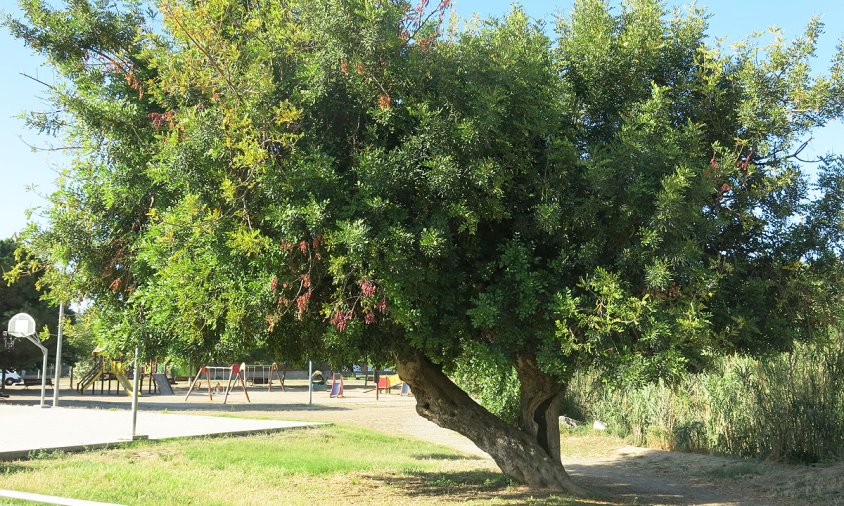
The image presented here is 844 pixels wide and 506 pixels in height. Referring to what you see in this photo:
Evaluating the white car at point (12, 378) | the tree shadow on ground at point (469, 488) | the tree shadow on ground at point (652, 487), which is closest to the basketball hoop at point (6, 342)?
the white car at point (12, 378)

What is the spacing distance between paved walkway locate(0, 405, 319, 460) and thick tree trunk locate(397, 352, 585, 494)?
692cm

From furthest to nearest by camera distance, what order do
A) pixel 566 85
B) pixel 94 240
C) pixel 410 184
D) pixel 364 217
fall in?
1. pixel 94 240
2. pixel 566 85
3. pixel 410 184
4. pixel 364 217

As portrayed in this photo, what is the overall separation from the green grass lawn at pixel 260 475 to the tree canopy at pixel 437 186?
213 centimetres

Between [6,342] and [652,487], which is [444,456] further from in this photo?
[6,342]

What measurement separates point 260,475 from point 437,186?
6794mm

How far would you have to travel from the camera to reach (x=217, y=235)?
26.6ft

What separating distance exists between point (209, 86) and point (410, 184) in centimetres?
228

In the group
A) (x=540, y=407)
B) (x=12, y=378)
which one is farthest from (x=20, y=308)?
(x=540, y=407)

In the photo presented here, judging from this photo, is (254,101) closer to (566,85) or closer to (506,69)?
(506,69)

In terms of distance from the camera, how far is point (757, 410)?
15938 millimetres

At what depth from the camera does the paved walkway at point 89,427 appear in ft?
47.8

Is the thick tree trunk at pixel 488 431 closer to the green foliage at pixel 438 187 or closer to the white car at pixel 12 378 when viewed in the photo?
the green foliage at pixel 438 187

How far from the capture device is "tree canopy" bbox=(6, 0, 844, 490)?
793 centimetres

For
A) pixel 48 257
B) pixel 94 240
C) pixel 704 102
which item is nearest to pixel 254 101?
pixel 94 240
